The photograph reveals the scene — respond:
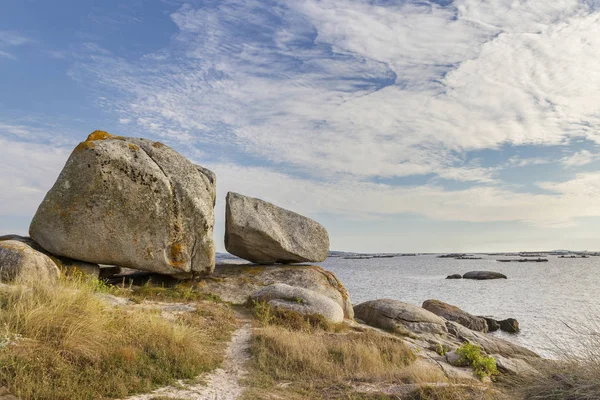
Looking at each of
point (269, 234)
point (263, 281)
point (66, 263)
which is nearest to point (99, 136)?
point (66, 263)

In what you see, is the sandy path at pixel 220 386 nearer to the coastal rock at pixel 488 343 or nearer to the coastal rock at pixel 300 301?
the coastal rock at pixel 300 301

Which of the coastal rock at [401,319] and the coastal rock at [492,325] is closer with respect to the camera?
the coastal rock at [401,319]

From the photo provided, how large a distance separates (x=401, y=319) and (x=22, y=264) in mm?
14430

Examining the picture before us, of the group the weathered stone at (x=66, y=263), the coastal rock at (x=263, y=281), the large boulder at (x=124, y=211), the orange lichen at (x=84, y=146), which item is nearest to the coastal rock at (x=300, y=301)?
the coastal rock at (x=263, y=281)

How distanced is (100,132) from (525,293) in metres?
43.0

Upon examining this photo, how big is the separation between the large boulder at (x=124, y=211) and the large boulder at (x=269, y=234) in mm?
2516

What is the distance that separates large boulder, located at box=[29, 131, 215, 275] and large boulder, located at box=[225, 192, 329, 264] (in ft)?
8.25

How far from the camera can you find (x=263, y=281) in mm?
21016

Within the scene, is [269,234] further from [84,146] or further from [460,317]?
[460,317]

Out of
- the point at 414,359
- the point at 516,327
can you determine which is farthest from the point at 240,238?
the point at 516,327

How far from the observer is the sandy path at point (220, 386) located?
8.28 metres

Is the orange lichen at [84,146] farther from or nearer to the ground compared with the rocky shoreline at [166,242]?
farther from the ground

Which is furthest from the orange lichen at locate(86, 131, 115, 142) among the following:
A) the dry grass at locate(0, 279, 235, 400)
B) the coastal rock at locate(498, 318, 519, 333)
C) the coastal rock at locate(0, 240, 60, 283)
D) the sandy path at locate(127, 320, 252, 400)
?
the coastal rock at locate(498, 318, 519, 333)

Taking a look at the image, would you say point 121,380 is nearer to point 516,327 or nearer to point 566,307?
point 516,327
